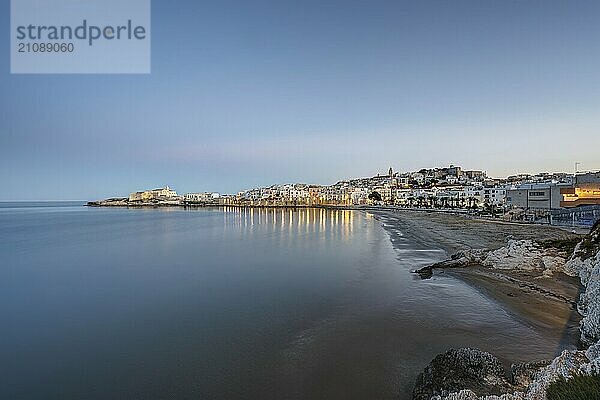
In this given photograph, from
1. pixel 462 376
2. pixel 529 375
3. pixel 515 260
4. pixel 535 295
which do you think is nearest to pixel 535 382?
pixel 529 375

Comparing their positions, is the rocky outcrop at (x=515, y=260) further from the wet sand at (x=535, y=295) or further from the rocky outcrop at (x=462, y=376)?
the rocky outcrop at (x=462, y=376)

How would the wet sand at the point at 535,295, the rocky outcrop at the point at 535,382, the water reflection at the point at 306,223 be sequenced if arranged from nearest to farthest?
the rocky outcrop at the point at 535,382, the wet sand at the point at 535,295, the water reflection at the point at 306,223

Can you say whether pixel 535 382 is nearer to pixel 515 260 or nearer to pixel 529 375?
pixel 529 375

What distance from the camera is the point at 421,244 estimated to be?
23391 millimetres

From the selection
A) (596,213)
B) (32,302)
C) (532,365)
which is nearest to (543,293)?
(532,365)

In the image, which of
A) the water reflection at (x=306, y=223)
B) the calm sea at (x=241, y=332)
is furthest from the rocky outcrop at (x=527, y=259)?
the water reflection at (x=306, y=223)

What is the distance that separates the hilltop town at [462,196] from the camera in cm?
4350

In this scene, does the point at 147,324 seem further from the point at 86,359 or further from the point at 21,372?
the point at 21,372

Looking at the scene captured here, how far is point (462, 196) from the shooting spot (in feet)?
255

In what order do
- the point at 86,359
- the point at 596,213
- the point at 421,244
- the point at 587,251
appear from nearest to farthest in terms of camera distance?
the point at 86,359 → the point at 587,251 → the point at 421,244 → the point at 596,213

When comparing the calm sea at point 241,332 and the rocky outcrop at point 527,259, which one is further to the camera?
the rocky outcrop at point 527,259

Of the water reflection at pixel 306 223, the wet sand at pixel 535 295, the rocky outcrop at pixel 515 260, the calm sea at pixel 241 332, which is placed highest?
the rocky outcrop at pixel 515 260

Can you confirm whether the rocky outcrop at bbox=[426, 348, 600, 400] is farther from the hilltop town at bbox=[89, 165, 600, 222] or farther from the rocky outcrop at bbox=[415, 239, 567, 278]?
the hilltop town at bbox=[89, 165, 600, 222]

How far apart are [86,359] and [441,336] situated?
7200 mm
